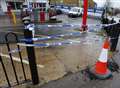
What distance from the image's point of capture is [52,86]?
3.38 m

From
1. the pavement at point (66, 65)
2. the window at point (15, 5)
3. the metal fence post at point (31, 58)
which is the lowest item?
the pavement at point (66, 65)

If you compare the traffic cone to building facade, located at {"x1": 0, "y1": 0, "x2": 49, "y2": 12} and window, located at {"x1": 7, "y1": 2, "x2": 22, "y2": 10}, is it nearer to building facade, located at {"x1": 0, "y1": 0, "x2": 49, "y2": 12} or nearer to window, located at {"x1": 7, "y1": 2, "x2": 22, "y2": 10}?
building facade, located at {"x1": 0, "y1": 0, "x2": 49, "y2": 12}

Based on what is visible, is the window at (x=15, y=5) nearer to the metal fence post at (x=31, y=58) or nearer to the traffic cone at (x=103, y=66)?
the metal fence post at (x=31, y=58)

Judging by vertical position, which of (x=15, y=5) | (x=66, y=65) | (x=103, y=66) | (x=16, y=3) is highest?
(x=16, y=3)

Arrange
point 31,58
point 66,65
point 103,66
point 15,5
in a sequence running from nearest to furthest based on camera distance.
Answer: point 31,58, point 103,66, point 66,65, point 15,5

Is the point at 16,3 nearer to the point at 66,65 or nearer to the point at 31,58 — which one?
the point at 66,65

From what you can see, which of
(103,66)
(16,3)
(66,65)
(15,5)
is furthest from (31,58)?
(16,3)

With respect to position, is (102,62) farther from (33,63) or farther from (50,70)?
(33,63)

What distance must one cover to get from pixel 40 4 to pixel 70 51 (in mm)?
12900

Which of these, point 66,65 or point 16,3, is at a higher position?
point 16,3

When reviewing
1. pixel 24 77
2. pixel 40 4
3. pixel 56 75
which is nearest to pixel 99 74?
pixel 56 75

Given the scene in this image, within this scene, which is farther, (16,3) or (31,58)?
(16,3)

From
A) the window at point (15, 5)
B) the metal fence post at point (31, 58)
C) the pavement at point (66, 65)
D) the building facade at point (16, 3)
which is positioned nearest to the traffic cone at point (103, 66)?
the pavement at point (66, 65)

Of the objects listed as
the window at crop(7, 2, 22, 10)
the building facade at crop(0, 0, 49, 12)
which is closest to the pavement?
the building facade at crop(0, 0, 49, 12)
